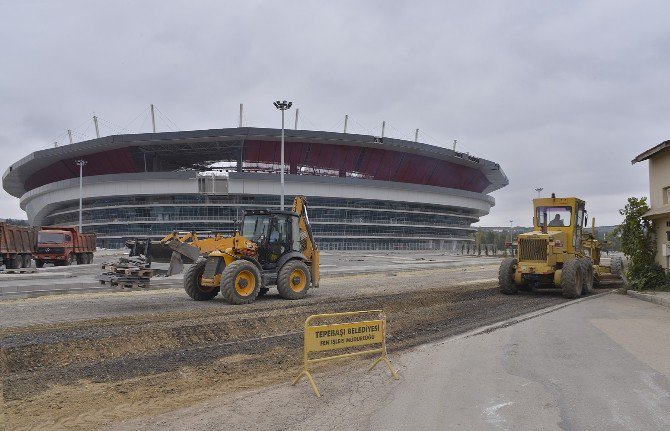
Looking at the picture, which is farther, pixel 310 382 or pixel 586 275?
pixel 586 275

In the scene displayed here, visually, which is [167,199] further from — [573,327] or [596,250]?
[573,327]

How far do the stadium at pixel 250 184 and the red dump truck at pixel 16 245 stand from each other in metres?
33.9

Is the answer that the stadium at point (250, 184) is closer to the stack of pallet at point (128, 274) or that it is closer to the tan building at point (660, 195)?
the stack of pallet at point (128, 274)

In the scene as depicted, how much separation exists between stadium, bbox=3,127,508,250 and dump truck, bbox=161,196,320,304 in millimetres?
51121

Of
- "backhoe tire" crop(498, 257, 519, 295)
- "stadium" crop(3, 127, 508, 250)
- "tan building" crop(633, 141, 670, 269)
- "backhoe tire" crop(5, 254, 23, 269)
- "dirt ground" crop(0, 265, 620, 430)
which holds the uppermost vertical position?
"stadium" crop(3, 127, 508, 250)

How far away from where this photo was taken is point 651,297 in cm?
1616

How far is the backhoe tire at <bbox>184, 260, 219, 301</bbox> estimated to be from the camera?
1571cm

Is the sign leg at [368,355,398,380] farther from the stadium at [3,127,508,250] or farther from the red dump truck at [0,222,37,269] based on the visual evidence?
the stadium at [3,127,508,250]

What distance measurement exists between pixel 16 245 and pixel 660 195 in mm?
34164

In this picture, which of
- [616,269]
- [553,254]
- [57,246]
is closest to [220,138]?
[57,246]

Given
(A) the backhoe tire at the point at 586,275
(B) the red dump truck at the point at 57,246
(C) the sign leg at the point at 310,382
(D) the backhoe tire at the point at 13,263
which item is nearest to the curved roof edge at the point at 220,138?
(B) the red dump truck at the point at 57,246

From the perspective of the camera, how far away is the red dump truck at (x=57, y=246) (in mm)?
33856

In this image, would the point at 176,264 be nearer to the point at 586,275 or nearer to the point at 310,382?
the point at 310,382

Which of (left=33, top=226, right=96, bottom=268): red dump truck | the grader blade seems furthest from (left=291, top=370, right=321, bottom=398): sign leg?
(left=33, top=226, right=96, bottom=268): red dump truck
